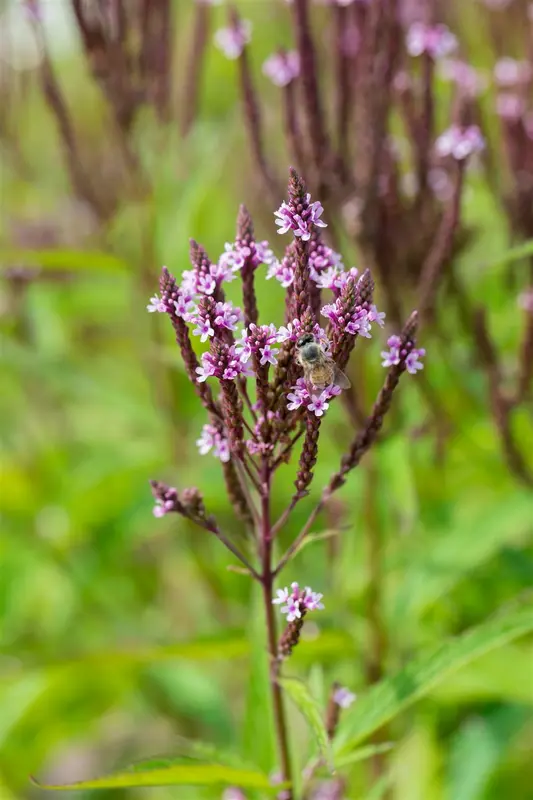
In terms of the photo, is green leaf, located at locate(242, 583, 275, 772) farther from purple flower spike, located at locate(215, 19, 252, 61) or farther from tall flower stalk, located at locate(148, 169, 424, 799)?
purple flower spike, located at locate(215, 19, 252, 61)

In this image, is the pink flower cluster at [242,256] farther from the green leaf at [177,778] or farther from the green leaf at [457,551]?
the green leaf at [457,551]

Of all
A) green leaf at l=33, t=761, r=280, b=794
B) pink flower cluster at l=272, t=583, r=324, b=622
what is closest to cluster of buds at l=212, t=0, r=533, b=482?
pink flower cluster at l=272, t=583, r=324, b=622

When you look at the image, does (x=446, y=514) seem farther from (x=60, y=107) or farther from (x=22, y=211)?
(x=22, y=211)

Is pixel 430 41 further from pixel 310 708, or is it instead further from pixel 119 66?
pixel 310 708

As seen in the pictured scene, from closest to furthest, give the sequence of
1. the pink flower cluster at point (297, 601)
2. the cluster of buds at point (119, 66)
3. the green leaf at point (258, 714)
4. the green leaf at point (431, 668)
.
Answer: the pink flower cluster at point (297, 601) → the green leaf at point (431, 668) → the green leaf at point (258, 714) → the cluster of buds at point (119, 66)

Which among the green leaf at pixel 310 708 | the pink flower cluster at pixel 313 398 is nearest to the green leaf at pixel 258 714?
the green leaf at pixel 310 708

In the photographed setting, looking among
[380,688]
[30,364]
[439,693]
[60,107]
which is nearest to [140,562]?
[30,364]
